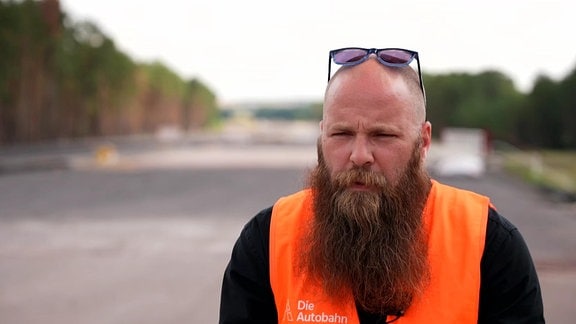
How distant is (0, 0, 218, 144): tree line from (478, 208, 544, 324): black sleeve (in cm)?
6349

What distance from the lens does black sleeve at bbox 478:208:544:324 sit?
2371 mm

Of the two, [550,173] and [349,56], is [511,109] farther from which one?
[349,56]

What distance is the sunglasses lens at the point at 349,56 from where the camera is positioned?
97.2 inches

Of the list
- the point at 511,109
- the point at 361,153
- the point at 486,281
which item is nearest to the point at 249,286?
the point at 361,153

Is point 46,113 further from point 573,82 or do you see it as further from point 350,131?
point 350,131

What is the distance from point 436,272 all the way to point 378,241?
217 mm

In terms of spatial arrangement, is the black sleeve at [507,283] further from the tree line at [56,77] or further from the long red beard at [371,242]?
the tree line at [56,77]

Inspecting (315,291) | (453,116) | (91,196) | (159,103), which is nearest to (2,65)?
(91,196)

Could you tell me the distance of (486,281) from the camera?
2.42 metres

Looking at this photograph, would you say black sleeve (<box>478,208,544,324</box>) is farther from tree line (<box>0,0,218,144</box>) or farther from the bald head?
tree line (<box>0,0,218,144</box>)

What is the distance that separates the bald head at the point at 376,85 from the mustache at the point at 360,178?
22cm

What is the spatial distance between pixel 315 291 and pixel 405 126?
63 cm

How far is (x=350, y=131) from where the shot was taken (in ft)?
7.90

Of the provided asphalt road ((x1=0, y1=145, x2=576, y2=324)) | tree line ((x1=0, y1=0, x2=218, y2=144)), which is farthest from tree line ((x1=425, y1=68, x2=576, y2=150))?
tree line ((x1=0, y1=0, x2=218, y2=144))
